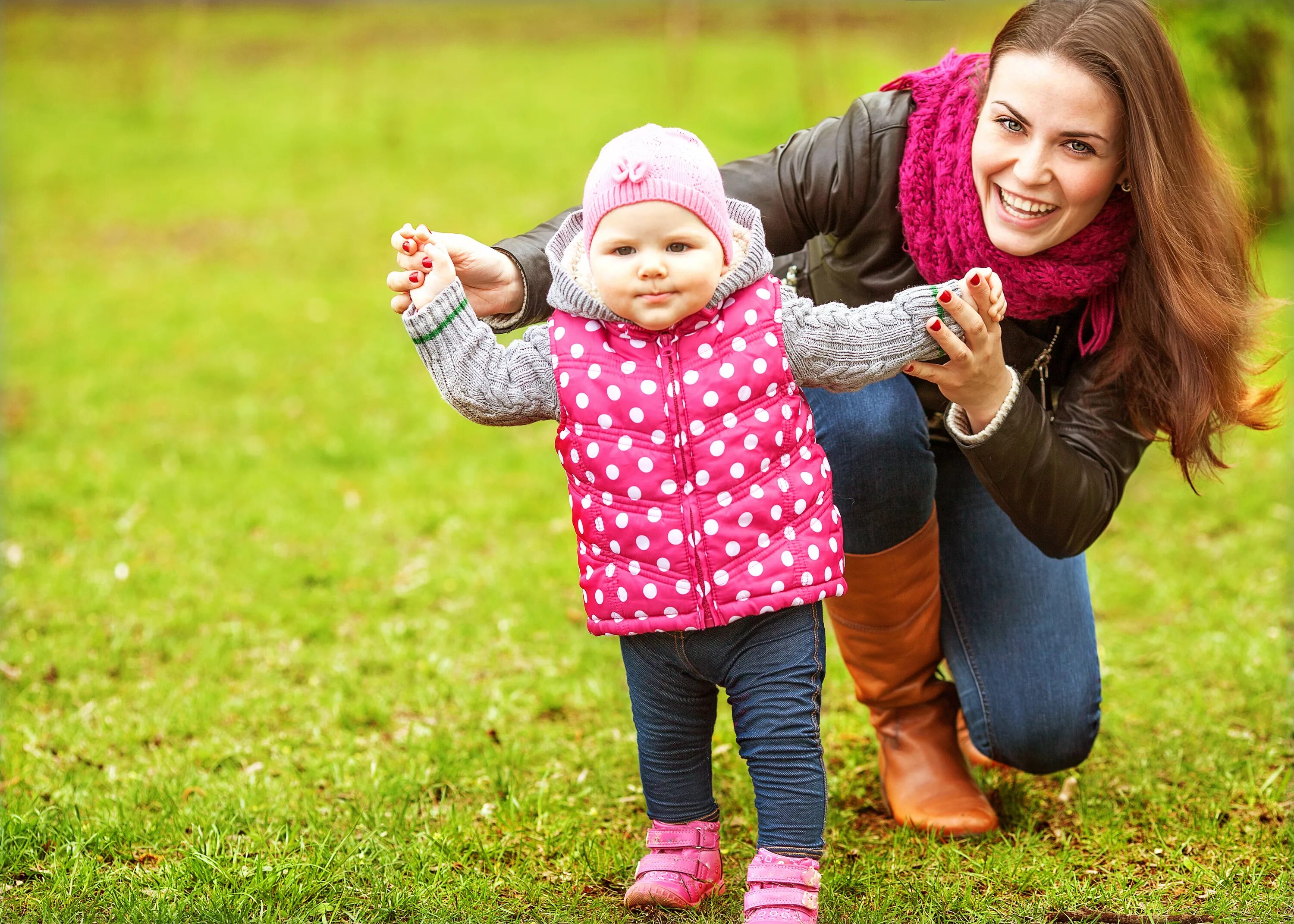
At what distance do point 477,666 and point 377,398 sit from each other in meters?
3.15

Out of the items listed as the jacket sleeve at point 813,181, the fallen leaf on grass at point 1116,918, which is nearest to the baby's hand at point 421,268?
the jacket sleeve at point 813,181

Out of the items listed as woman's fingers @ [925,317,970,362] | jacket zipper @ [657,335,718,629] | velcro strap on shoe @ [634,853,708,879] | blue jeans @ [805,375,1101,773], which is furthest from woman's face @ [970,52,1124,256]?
velcro strap on shoe @ [634,853,708,879]

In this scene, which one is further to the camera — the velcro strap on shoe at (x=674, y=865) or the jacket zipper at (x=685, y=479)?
the velcro strap on shoe at (x=674, y=865)

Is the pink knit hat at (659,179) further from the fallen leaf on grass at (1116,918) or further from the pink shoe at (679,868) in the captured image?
the fallen leaf on grass at (1116,918)

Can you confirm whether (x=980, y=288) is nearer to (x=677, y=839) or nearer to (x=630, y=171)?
(x=630, y=171)

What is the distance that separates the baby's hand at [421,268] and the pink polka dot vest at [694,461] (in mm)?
222

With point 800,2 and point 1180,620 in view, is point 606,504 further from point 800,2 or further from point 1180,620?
point 800,2

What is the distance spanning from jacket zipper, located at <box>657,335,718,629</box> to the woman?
1.47ft

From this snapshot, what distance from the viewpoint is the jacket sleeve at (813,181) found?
298cm

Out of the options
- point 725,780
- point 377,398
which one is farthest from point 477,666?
point 377,398

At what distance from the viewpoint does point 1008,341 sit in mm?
2959

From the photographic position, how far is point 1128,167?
2.61 m

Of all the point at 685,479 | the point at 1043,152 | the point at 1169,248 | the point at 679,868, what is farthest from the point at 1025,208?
the point at 679,868

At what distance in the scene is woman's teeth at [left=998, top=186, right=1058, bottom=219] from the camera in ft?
8.75
